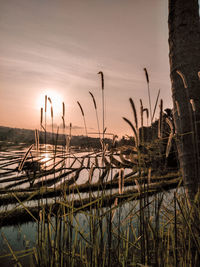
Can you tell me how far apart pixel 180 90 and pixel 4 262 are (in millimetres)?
2472

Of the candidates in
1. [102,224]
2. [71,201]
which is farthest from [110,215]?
[71,201]

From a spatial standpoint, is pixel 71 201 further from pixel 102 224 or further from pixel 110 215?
pixel 110 215

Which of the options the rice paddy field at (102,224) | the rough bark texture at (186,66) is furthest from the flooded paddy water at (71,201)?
the rough bark texture at (186,66)

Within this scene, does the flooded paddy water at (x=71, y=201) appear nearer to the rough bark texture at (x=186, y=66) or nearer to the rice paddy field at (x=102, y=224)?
the rice paddy field at (x=102, y=224)

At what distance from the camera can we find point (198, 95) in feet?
6.01

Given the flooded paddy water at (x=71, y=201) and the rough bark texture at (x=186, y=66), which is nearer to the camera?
the flooded paddy water at (x=71, y=201)

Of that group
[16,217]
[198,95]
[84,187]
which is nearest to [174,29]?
[198,95]

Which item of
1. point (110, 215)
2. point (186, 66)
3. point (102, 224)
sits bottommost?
point (102, 224)

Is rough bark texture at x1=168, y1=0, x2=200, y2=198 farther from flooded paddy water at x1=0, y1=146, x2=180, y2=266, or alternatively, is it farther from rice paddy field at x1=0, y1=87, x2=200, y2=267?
flooded paddy water at x1=0, y1=146, x2=180, y2=266

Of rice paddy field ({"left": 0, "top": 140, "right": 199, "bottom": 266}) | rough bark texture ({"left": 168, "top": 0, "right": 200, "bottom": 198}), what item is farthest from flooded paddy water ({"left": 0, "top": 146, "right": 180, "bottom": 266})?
rough bark texture ({"left": 168, "top": 0, "right": 200, "bottom": 198})

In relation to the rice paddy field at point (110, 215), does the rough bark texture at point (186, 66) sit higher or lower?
higher

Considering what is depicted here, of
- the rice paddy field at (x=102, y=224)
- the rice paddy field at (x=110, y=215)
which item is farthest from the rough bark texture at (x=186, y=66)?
the rice paddy field at (x=102, y=224)

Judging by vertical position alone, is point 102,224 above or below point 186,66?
below

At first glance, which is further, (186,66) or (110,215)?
(186,66)
